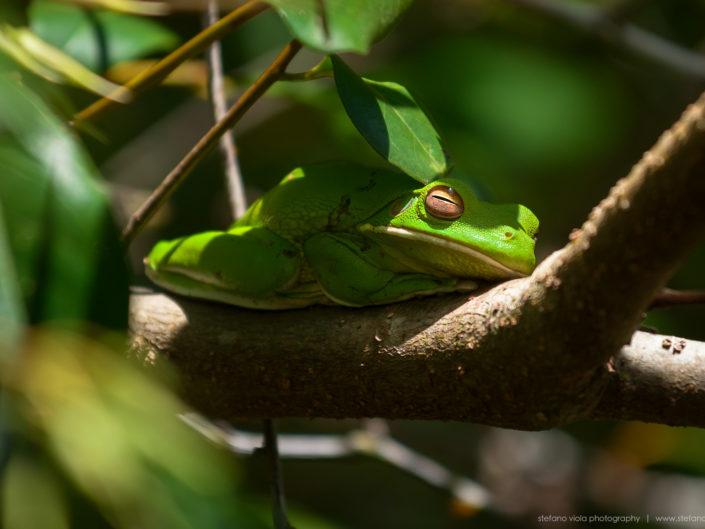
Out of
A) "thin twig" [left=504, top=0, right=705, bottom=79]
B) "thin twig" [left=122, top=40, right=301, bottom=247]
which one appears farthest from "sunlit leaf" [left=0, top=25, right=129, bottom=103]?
"thin twig" [left=504, top=0, right=705, bottom=79]

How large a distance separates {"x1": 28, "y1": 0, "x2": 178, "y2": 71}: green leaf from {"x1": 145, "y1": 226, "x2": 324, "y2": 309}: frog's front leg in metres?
0.66

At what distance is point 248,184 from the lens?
5.14 m

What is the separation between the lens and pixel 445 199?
1900mm

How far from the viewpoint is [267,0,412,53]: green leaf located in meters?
1.17

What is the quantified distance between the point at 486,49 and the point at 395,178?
368 centimetres

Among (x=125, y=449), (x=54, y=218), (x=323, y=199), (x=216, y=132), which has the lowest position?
(x=125, y=449)

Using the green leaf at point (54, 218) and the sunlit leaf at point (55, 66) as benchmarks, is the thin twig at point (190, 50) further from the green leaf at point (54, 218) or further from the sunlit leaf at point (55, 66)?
the green leaf at point (54, 218)

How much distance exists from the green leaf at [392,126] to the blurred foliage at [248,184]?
5 cm

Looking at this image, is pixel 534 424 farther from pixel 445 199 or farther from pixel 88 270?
pixel 88 270

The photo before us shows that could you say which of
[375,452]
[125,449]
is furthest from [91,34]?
[125,449]

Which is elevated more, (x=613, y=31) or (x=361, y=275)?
(x=613, y=31)

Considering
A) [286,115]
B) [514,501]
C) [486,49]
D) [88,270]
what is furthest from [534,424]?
[486,49]

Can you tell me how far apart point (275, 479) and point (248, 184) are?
3.54 metres

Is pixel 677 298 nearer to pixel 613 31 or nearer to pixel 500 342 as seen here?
pixel 500 342
